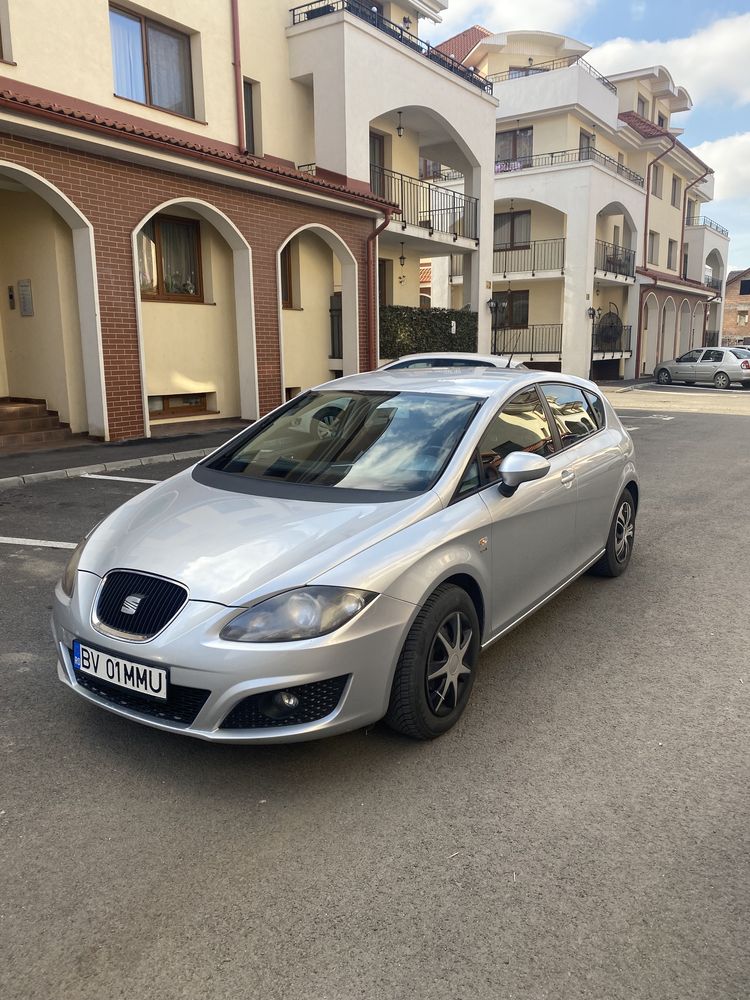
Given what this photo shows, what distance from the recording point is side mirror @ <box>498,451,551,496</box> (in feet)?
11.9

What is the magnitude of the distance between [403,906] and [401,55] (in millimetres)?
18426

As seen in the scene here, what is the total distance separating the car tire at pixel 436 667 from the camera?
3.06m

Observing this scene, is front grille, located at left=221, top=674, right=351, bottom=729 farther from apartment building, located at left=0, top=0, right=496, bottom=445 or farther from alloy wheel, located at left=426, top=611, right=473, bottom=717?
apartment building, located at left=0, top=0, right=496, bottom=445

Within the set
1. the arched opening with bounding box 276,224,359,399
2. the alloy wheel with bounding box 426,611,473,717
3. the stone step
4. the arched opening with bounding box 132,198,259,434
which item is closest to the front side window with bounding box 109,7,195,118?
the arched opening with bounding box 132,198,259,434

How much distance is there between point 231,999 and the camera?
6.59 ft

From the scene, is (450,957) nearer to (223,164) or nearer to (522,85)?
(223,164)

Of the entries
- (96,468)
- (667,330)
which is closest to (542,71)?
(667,330)

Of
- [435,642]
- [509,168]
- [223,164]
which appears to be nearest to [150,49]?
[223,164]

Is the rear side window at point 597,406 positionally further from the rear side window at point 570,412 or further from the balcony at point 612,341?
the balcony at point 612,341

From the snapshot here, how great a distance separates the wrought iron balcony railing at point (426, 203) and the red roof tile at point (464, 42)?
16.6 metres

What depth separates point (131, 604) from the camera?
116 inches

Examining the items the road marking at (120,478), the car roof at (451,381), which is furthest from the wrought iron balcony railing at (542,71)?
the car roof at (451,381)

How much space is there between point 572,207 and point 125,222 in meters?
21.2

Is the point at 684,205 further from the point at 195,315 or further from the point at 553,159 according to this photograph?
the point at 195,315
